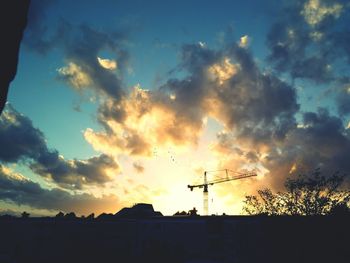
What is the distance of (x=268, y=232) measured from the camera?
2930 cm

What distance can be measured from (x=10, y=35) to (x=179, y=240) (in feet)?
107

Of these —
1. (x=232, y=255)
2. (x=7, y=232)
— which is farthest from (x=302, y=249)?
(x=7, y=232)

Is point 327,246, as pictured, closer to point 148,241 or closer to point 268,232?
point 268,232

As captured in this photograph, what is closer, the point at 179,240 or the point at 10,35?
the point at 10,35

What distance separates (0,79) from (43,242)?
41.5 meters

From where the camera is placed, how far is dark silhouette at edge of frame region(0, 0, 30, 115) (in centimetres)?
251

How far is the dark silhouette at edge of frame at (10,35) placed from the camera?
2.51 m

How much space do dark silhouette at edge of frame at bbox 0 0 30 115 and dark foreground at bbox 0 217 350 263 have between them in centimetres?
2842

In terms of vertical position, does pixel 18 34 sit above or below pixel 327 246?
above

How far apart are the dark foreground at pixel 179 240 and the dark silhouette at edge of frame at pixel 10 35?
28416 millimetres

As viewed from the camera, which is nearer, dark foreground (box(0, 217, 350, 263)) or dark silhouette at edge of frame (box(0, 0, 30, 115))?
dark silhouette at edge of frame (box(0, 0, 30, 115))

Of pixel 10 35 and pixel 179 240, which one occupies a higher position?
pixel 10 35

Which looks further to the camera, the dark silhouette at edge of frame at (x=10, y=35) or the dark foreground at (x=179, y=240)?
the dark foreground at (x=179, y=240)

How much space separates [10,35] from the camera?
8.46 ft
